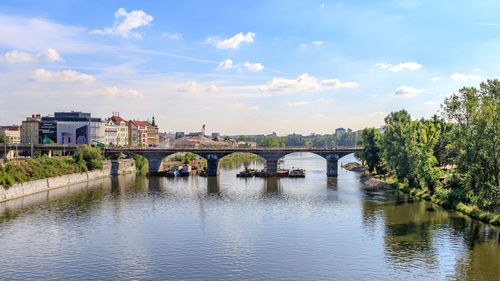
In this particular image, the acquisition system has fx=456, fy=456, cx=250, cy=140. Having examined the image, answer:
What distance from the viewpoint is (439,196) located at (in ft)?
225

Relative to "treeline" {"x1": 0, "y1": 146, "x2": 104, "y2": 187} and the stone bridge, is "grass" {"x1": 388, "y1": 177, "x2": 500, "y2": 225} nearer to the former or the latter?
the stone bridge

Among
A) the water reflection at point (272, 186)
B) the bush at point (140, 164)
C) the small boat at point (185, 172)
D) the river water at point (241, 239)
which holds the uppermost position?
the bush at point (140, 164)

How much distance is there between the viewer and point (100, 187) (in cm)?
9138

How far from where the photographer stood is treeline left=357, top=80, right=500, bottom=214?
173 feet

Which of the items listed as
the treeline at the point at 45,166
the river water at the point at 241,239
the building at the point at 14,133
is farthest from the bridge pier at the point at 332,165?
the building at the point at 14,133

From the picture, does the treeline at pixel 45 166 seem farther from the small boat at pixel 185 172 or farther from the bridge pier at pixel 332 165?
the bridge pier at pixel 332 165

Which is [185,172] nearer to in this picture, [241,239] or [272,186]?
[272,186]

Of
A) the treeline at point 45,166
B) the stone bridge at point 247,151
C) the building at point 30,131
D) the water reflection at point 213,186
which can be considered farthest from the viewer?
the building at point 30,131

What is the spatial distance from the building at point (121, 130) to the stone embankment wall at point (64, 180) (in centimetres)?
4926

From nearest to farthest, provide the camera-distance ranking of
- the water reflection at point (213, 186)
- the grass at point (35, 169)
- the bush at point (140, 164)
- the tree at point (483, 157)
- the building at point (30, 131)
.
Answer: the tree at point (483, 157) < the grass at point (35, 169) < the water reflection at point (213, 186) < the bush at point (140, 164) < the building at point (30, 131)

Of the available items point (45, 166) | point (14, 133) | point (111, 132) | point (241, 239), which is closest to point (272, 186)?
point (45, 166)

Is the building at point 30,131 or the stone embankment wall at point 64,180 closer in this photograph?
the stone embankment wall at point 64,180

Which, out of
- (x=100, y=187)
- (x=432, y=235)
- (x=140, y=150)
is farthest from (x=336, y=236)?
(x=140, y=150)

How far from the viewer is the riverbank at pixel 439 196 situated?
54.1 metres
